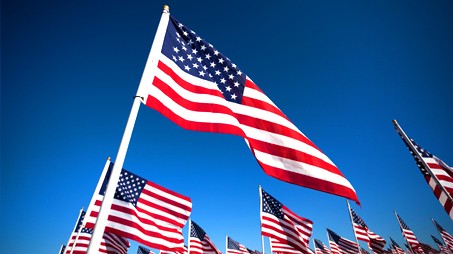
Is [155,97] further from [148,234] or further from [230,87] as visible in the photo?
[148,234]

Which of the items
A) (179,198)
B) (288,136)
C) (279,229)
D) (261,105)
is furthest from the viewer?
(279,229)

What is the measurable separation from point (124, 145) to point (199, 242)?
1536 cm

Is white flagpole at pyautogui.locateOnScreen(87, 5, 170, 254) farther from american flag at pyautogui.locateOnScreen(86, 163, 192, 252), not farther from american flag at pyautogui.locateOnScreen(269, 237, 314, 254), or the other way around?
american flag at pyautogui.locateOnScreen(269, 237, 314, 254)

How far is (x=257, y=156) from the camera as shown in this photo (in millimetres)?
4535

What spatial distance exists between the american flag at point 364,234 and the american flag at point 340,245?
98.2 inches

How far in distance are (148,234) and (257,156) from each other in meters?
7.76

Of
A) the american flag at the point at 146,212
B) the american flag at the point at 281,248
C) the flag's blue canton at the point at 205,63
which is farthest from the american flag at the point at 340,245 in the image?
the flag's blue canton at the point at 205,63

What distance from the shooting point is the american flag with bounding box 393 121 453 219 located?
8.49 metres

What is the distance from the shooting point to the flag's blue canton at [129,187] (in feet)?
32.0

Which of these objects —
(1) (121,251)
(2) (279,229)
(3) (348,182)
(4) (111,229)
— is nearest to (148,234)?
(4) (111,229)

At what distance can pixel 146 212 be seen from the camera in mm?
10312

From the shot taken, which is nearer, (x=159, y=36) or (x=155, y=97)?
(x=155, y=97)

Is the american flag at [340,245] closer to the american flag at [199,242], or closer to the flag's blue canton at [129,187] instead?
the american flag at [199,242]

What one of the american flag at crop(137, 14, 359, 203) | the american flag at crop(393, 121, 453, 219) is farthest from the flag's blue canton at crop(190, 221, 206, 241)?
the american flag at crop(137, 14, 359, 203)
